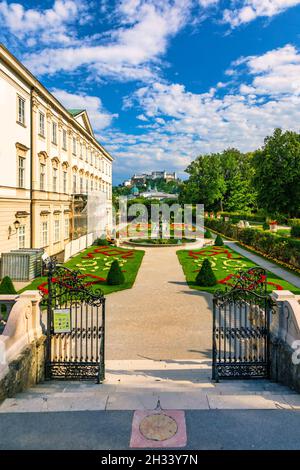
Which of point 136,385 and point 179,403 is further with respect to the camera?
point 136,385

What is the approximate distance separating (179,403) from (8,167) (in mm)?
16936

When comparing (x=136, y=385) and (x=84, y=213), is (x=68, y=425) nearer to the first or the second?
(x=136, y=385)

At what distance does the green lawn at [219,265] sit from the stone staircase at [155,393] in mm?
6963

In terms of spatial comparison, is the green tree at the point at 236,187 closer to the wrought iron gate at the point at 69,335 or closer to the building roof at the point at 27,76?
the building roof at the point at 27,76

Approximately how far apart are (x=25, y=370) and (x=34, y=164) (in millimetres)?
17851

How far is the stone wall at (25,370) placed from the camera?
559 centimetres

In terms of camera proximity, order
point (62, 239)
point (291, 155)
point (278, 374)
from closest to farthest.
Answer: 1. point (278, 374)
2. point (62, 239)
3. point (291, 155)

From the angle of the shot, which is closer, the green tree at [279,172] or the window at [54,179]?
the window at [54,179]

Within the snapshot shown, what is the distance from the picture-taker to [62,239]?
27.9 m

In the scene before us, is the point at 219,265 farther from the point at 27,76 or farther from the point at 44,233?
the point at 27,76

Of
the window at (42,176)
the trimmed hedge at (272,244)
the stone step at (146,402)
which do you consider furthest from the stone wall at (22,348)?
the window at (42,176)

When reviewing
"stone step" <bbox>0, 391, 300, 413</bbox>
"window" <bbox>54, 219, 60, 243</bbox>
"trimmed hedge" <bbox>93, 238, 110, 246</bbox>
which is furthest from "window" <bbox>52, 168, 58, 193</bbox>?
"stone step" <bbox>0, 391, 300, 413</bbox>

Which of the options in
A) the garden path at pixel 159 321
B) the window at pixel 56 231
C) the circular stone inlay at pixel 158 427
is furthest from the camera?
the window at pixel 56 231
